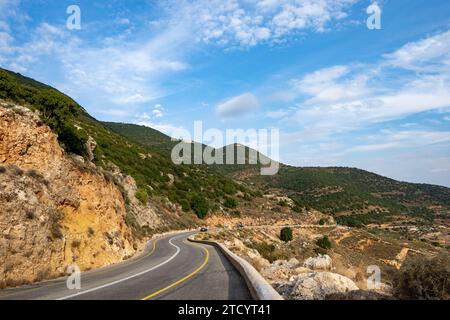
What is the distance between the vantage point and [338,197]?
465 ft

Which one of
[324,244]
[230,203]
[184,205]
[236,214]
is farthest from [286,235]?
[230,203]

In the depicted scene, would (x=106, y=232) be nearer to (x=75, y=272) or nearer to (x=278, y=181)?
(x=75, y=272)

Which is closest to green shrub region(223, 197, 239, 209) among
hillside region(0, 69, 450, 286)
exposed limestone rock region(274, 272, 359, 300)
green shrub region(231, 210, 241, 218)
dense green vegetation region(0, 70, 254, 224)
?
hillside region(0, 69, 450, 286)

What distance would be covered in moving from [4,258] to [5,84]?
16353 mm

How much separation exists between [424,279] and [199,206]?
70956 millimetres

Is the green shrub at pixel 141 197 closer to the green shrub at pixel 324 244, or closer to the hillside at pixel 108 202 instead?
the hillside at pixel 108 202

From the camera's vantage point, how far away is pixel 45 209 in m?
18.8

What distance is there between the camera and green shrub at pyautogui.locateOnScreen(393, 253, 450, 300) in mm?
10883

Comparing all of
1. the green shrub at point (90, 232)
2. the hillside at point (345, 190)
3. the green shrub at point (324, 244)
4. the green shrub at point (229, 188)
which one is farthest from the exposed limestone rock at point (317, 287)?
the hillside at point (345, 190)

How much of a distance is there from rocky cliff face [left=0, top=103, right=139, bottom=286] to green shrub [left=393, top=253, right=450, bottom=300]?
1394 centimetres

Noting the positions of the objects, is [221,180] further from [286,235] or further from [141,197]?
[141,197]

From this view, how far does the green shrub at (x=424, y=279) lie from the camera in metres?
10.9

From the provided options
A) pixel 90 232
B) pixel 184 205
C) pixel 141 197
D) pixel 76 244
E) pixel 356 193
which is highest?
pixel 141 197

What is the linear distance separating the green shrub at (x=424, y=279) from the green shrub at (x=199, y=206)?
69757mm
